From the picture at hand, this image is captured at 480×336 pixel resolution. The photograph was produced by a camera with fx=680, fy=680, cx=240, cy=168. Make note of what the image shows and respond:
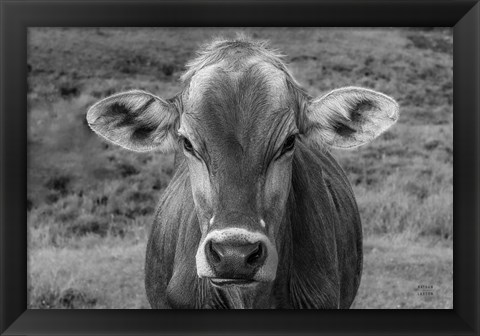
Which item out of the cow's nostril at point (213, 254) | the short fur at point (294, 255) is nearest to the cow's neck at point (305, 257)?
the short fur at point (294, 255)

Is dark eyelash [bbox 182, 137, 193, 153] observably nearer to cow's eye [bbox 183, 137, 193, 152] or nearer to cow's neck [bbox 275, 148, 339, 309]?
cow's eye [bbox 183, 137, 193, 152]

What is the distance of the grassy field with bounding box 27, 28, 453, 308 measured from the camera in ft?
14.1

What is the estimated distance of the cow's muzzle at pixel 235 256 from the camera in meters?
2.67

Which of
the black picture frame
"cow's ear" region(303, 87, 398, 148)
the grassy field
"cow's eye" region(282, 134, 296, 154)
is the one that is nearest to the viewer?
"cow's eye" region(282, 134, 296, 154)

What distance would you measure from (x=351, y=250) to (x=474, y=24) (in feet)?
4.80

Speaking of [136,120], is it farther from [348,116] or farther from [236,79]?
[348,116]

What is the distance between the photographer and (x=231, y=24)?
390cm

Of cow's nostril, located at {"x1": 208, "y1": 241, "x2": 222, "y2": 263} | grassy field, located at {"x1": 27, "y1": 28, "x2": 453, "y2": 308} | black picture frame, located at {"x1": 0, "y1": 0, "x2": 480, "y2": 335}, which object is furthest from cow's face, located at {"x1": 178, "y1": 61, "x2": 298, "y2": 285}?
grassy field, located at {"x1": 27, "y1": 28, "x2": 453, "y2": 308}

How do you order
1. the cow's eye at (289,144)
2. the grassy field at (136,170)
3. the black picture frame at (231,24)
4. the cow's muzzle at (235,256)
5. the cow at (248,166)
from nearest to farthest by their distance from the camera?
1. the cow's muzzle at (235,256)
2. the cow at (248,166)
3. the cow's eye at (289,144)
4. the black picture frame at (231,24)
5. the grassy field at (136,170)

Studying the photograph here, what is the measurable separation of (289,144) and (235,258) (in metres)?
0.58

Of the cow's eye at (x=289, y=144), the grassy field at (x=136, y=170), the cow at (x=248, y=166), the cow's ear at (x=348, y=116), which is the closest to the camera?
the cow at (x=248, y=166)

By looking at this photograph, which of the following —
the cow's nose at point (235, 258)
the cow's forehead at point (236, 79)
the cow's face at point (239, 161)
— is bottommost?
the cow's nose at point (235, 258)

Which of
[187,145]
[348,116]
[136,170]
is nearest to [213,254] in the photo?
[187,145]

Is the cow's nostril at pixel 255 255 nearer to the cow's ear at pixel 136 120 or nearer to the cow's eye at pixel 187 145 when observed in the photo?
the cow's eye at pixel 187 145
